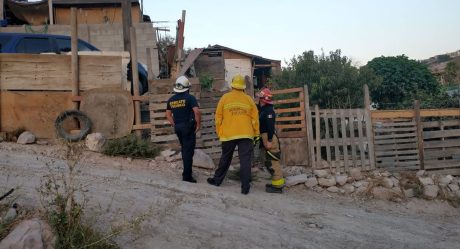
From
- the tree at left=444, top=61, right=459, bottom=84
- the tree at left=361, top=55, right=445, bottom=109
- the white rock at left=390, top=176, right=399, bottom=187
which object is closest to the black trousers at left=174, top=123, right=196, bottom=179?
the white rock at left=390, top=176, right=399, bottom=187

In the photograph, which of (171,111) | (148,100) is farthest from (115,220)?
(148,100)

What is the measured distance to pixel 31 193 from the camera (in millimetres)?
4957

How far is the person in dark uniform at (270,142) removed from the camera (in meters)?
6.89

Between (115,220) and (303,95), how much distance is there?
18.2 feet

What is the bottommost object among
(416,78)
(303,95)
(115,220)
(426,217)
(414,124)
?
(426,217)

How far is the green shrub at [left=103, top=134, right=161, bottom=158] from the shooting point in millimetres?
7676

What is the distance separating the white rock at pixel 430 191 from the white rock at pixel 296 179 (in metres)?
2.38

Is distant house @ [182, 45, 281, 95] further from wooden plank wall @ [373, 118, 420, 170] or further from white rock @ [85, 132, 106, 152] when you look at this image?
white rock @ [85, 132, 106, 152]

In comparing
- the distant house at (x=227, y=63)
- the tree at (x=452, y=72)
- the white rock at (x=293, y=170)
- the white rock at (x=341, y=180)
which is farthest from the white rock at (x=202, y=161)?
the tree at (x=452, y=72)

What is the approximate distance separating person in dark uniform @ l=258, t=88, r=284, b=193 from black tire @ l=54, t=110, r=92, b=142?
3.51 m

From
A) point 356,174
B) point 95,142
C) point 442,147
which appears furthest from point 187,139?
point 442,147

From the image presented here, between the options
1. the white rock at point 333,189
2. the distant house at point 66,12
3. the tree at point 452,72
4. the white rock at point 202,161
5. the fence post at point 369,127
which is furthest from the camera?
the tree at point 452,72

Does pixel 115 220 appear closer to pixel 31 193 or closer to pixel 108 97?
pixel 31 193

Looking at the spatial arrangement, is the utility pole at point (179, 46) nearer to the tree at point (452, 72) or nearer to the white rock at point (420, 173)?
the white rock at point (420, 173)
